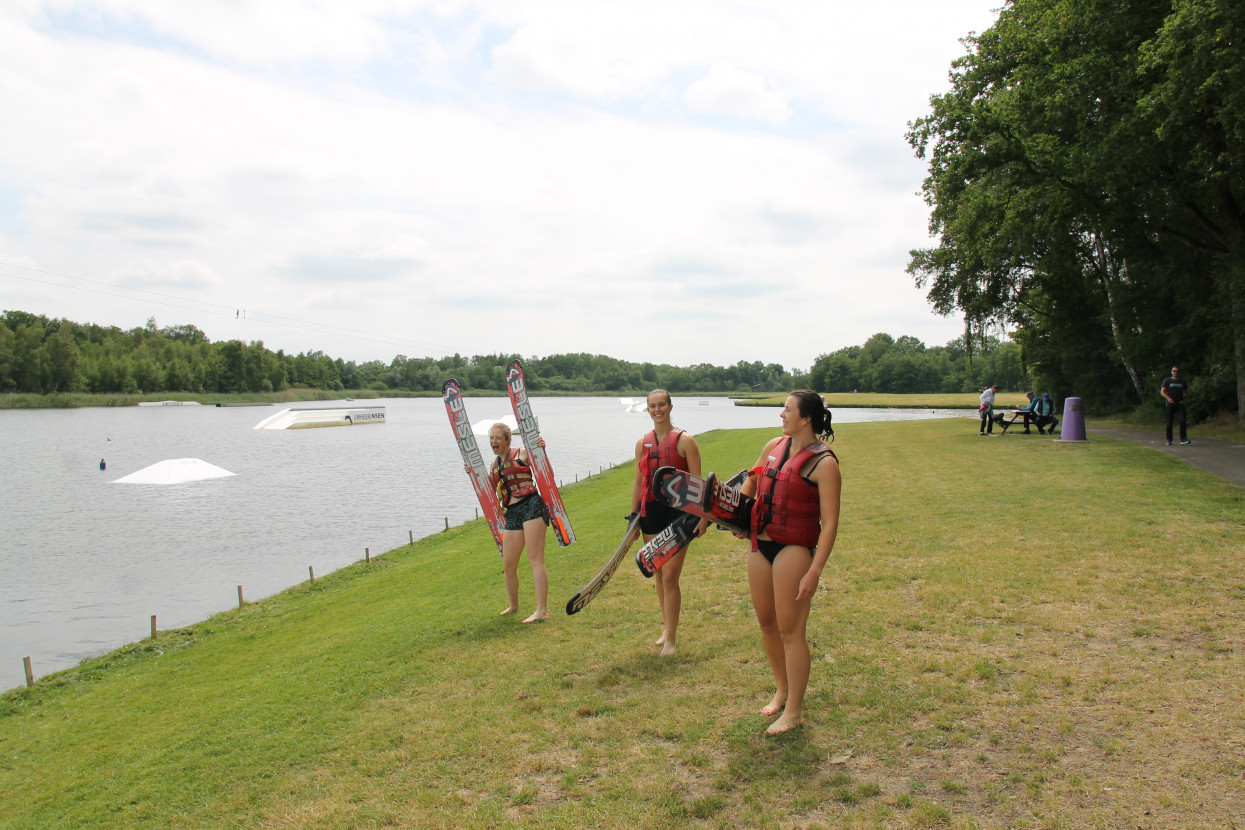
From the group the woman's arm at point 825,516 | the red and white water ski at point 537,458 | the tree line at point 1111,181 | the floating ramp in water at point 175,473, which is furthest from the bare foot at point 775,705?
the floating ramp in water at point 175,473

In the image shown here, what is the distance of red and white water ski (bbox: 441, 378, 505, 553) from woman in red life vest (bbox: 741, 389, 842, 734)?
4966 mm

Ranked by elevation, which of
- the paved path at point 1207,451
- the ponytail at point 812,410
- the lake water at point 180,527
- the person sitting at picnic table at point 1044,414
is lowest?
the lake water at point 180,527

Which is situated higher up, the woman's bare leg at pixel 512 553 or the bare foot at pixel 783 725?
the woman's bare leg at pixel 512 553

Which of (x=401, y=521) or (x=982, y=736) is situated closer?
(x=982, y=736)

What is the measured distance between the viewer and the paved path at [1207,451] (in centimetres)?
1431

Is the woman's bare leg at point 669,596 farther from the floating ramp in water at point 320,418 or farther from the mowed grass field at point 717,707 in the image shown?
the floating ramp in water at point 320,418

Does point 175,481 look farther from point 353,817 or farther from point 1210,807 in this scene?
point 1210,807

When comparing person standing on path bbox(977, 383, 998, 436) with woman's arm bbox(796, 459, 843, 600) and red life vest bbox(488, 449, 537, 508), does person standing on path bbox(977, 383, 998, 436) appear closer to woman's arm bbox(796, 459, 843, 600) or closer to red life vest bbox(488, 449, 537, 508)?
red life vest bbox(488, 449, 537, 508)

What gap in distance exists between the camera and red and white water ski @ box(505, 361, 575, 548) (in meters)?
8.61

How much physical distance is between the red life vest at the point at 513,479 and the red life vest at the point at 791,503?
361cm

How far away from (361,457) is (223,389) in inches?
4916

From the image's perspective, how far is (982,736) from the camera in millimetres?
4684

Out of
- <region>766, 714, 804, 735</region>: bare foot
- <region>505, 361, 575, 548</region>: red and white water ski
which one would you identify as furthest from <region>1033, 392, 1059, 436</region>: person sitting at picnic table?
<region>766, 714, 804, 735</region>: bare foot

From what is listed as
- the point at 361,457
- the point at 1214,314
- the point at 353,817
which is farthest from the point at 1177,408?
the point at 361,457
